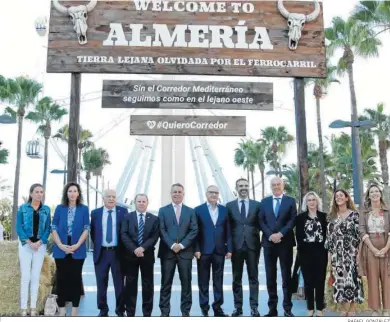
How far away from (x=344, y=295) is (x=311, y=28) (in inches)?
171

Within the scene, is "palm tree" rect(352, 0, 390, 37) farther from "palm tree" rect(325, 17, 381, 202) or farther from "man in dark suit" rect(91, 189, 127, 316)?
"man in dark suit" rect(91, 189, 127, 316)

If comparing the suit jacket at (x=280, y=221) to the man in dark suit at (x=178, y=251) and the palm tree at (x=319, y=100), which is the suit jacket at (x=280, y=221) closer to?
the man in dark suit at (x=178, y=251)

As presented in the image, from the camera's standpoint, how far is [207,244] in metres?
5.71

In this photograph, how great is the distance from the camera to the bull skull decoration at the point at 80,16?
7.23 metres

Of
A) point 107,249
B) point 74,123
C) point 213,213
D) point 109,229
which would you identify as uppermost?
point 74,123

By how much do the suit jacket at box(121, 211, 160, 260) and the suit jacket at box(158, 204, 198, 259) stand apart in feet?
0.32

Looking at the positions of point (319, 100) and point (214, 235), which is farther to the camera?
point (319, 100)

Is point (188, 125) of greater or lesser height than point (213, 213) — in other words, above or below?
above

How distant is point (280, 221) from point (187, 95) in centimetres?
269

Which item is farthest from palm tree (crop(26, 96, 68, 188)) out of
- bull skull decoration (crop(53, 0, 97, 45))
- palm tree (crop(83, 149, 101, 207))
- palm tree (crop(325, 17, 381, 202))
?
bull skull decoration (crop(53, 0, 97, 45))

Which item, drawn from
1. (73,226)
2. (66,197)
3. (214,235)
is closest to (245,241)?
(214,235)

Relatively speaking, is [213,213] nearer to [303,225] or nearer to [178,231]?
[178,231]

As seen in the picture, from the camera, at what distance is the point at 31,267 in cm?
564

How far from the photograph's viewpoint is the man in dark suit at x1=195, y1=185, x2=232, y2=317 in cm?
568
